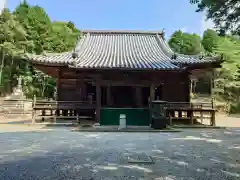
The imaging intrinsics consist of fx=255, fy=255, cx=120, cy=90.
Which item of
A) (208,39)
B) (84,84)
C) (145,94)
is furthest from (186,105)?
(208,39)

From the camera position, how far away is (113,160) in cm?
558

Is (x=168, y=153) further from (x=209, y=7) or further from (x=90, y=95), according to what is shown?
(x=90, y=95)

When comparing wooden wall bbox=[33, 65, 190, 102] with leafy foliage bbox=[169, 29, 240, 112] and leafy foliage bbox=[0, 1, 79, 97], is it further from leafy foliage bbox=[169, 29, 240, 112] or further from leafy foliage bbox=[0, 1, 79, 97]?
leafy foliage bbox=[0, 1, 79, 97]

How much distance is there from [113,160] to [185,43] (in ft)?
134

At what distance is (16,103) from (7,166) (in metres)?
19.5

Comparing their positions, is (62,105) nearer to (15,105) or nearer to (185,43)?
(15,105)

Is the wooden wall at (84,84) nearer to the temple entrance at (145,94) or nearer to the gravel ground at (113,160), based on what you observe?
the temple entrance at (145,94)

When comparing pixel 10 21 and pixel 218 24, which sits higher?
pixel 10 21

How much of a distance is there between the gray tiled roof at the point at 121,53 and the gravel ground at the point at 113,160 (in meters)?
5.83

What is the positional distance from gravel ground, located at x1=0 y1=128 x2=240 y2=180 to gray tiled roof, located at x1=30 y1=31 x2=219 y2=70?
583 cm

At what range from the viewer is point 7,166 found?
5012mm

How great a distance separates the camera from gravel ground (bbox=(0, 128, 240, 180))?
449 cm

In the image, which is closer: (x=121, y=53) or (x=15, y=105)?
(x=121, y=53)

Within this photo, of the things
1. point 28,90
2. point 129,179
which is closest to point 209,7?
point 129,179
